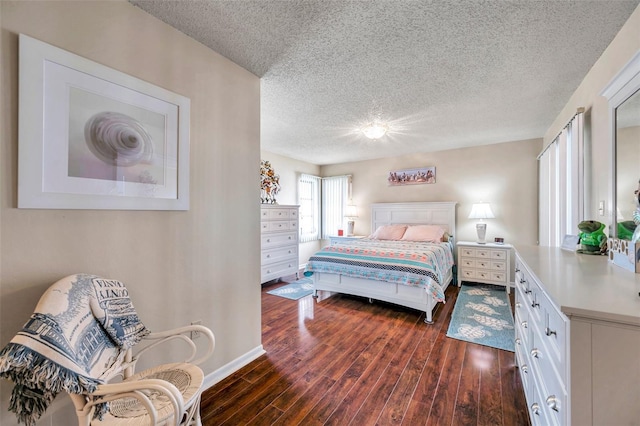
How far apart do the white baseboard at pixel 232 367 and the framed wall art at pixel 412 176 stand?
4140mm

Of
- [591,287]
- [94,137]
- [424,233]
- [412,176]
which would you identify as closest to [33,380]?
[94,137]

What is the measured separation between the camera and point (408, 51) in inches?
72.2

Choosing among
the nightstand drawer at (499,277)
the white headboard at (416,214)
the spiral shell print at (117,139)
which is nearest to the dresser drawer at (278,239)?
the white headboard at (416,214)

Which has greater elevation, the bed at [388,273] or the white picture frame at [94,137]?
the white picture frame at [94,137]

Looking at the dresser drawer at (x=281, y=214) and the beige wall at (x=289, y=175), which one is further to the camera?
the beige wall at (x=289, y=175)

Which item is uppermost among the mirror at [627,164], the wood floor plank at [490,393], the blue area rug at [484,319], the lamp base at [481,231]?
the mirror at [627,164]

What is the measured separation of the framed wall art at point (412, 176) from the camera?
485 centimetres

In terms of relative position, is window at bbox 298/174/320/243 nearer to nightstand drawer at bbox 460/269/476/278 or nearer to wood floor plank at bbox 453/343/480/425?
nightstand drawer at bbox 460/269/476/278

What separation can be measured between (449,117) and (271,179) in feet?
9.44

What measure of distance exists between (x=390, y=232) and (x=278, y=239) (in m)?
2.11

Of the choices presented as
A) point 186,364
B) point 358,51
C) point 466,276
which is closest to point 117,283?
point 186,364

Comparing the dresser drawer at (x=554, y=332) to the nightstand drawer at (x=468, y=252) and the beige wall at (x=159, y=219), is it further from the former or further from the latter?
the nightstand drawer at (x=468, y=252)

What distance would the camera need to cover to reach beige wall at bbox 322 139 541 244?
406 cm

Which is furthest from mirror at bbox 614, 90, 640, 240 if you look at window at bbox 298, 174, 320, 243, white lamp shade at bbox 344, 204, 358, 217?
window at bbox 298, 174, 320, 243
